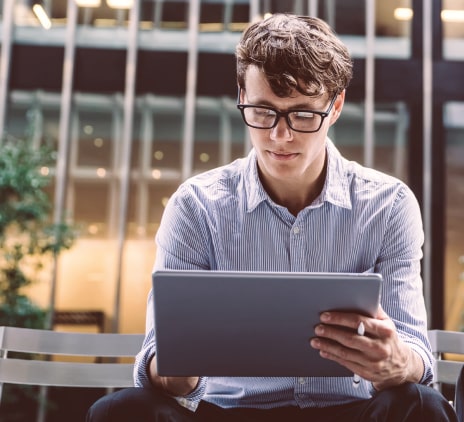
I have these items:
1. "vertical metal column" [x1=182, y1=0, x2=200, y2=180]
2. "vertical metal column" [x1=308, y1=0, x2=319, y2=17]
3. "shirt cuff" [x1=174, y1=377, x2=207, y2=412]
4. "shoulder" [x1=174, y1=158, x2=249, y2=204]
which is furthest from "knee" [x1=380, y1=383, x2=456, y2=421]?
"vertical metal column" [x1=308, y1=0, x2=319, y2=17]

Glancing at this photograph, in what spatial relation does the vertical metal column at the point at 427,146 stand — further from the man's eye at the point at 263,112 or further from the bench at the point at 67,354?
the man's eye at the point at 263,112

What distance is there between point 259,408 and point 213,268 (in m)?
0.45

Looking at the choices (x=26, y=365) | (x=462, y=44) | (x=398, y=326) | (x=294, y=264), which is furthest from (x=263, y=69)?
(x=462, y=44)

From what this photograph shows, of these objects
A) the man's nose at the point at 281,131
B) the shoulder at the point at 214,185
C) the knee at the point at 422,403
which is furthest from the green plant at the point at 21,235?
the knee at the point at 422,403

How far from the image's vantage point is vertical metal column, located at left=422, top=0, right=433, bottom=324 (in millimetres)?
8086

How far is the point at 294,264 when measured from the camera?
77.5 inches

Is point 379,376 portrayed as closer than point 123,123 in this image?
Yes

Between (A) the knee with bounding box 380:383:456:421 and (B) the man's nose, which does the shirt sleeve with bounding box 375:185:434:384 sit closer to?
(A) the knee with bounding box 380:383:456:421

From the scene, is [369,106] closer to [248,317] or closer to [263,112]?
[263,112]

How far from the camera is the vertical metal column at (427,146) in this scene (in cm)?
809

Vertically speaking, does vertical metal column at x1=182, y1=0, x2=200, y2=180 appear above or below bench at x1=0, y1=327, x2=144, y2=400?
above

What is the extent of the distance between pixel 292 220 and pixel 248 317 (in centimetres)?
59

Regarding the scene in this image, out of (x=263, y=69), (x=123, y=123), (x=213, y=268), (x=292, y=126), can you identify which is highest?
(x=123, y=123)

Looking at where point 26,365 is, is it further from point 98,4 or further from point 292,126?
point 98,4
